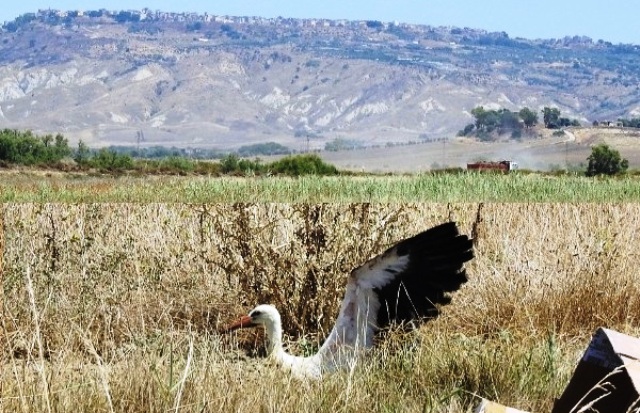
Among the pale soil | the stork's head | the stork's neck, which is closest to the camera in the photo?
the stork's neck

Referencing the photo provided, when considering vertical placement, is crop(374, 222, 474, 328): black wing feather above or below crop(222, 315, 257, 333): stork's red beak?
above

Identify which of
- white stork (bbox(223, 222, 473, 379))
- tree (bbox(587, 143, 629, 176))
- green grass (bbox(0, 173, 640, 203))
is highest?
white stork (bbox(223, 222, 473, 379))

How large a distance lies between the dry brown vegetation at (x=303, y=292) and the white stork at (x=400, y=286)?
0.19m

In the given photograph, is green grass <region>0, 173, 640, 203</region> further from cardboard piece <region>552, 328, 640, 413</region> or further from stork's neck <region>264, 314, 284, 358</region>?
cardboard piece <region>552, 328, 640, 413</region>

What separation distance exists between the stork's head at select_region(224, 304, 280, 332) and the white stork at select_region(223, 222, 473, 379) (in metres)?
0.17

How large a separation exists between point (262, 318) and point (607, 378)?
2952 mm

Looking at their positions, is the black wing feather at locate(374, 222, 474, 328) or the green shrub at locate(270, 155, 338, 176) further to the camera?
the green shrub at locate(270, 155, 338, 176)

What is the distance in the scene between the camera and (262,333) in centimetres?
877

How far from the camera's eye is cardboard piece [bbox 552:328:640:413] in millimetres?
4527

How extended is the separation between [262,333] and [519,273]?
6.84 feet

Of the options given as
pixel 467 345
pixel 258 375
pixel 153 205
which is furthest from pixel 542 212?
pixel 258 375

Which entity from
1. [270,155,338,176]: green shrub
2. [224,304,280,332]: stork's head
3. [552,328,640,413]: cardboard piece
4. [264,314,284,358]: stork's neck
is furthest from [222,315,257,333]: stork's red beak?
[270,155,338,176]: green shrub

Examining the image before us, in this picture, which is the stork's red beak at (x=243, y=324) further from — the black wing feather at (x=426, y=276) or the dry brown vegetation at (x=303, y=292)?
the black wing feather at (x=426, y=276)

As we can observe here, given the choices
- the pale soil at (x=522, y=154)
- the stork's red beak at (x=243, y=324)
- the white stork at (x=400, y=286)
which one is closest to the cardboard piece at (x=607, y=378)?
the white stork at (x=400, y=286)
